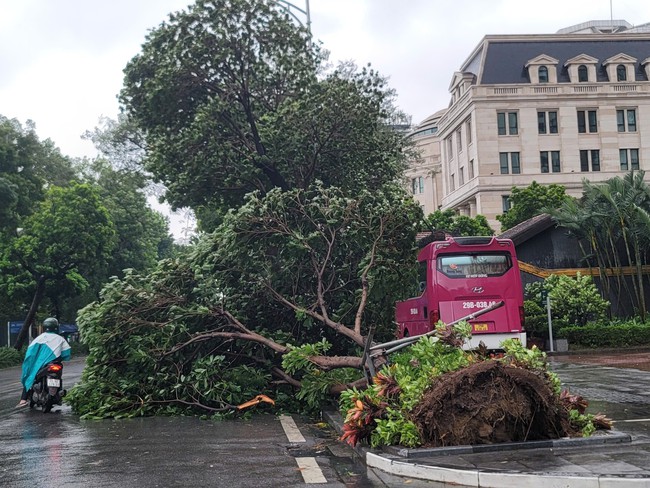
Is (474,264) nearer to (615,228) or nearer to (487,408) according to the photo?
(487,408)

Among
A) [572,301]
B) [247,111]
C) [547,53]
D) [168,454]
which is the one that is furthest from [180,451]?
[547,53]

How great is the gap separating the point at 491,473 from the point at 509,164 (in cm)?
6237

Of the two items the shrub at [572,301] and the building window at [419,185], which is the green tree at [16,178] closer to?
the shrub at [572,301]

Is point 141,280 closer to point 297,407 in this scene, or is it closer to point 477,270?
point 297,407

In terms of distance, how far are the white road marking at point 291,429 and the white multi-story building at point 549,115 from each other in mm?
55407

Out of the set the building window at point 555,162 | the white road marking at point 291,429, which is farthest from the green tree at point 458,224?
the white road marking at point 291,429

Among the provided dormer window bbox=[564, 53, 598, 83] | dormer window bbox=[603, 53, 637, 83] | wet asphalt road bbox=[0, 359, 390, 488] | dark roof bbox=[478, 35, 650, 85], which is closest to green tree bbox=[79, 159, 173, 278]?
dark roof bbox=[478, 35, 650, 85]

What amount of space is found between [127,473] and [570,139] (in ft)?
212

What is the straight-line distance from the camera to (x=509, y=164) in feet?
218

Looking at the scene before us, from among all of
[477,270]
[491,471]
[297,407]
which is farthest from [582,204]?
[491,471]

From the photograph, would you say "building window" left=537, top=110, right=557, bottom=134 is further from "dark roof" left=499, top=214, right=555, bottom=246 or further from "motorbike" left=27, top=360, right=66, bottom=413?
"motorbike" left=27, top=360, right=66, bottom=413

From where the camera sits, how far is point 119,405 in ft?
40.7

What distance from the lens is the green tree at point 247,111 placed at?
2005 centimetres

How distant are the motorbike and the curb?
655cm
